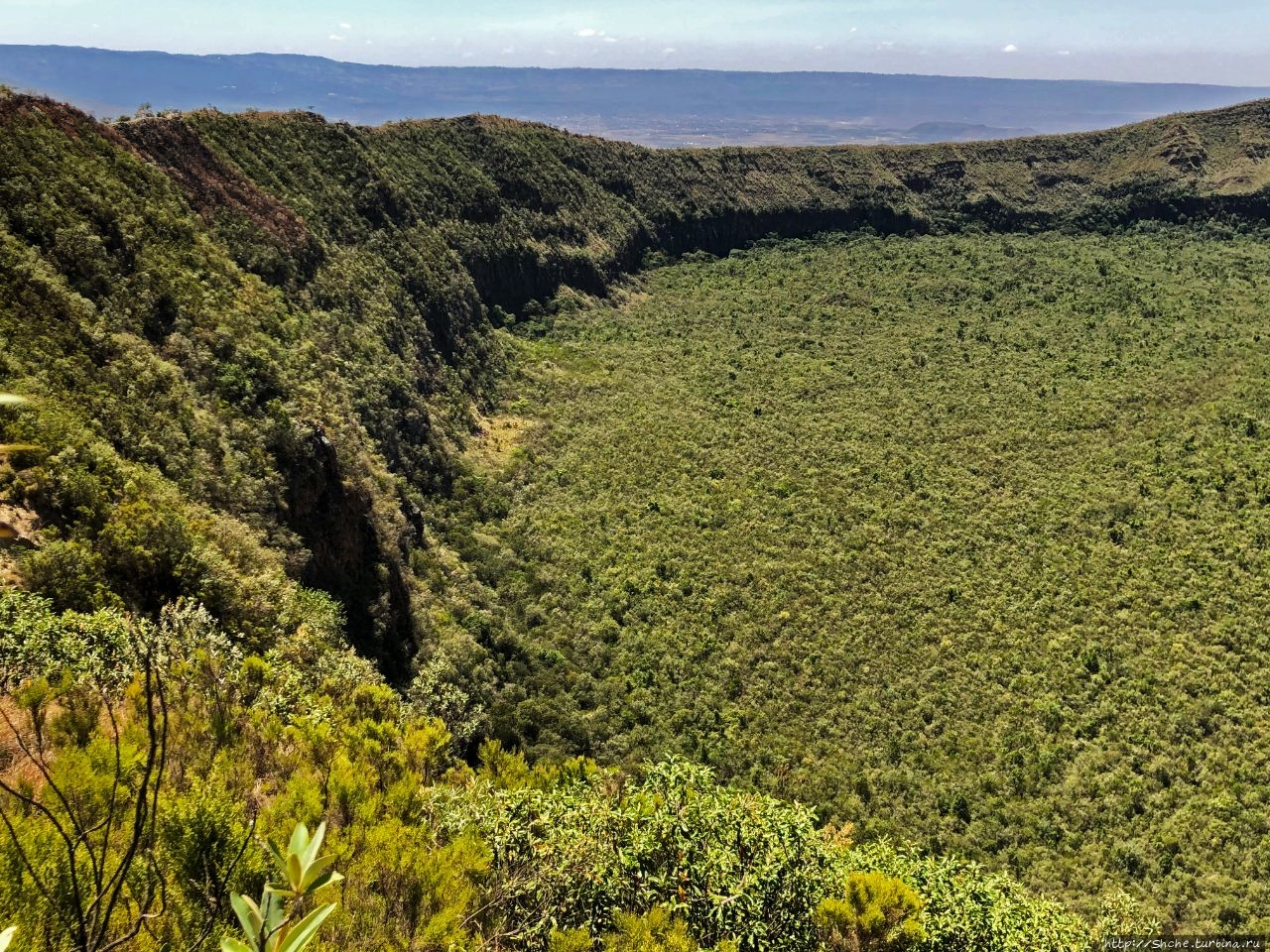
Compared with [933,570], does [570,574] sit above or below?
below

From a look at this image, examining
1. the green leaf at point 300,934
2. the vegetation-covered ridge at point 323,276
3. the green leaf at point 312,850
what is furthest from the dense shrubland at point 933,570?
the green leaf at point 300,934

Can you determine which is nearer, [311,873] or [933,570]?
[311,873]

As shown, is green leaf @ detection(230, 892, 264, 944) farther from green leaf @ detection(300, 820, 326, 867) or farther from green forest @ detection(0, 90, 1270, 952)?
green leaf @ detection(300, 820, 326, 867)

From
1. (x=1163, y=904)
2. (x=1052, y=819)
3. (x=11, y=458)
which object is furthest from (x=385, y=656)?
(x=1163, y=904)

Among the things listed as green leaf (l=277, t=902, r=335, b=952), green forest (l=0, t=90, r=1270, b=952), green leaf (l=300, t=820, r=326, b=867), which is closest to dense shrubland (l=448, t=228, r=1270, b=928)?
green forest (l=0, t=90, r=1270, b=952)

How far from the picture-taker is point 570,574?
3869 centimetres

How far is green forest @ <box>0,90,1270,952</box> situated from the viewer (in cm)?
951

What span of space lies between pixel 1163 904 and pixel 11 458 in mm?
35607

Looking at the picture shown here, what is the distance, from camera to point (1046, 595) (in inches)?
1398

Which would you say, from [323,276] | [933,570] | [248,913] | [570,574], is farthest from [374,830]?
[323,276]

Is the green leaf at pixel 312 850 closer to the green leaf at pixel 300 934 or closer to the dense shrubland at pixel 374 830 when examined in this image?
the green leaf at pixel 300 934

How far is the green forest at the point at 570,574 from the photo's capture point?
9.51 meters

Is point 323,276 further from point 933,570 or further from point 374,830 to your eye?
point 374,830

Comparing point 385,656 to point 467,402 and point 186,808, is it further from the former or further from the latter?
point 467,402
